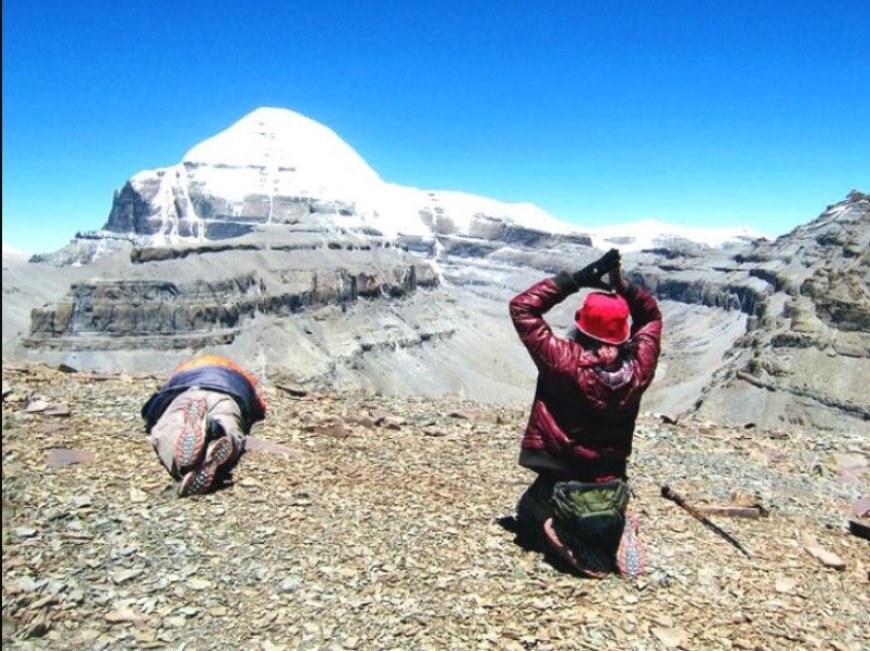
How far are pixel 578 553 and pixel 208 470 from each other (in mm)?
3694

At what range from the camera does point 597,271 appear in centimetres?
551

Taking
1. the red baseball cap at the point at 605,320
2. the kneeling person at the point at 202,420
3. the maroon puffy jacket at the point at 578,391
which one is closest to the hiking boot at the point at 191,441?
the kneeling person at the point at 202,420

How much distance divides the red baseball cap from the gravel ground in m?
2.01

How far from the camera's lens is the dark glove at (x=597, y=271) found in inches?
216

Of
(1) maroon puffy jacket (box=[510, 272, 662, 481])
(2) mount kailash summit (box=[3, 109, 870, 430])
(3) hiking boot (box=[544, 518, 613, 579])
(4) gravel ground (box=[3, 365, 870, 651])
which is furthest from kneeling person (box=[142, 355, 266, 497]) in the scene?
(2) mount kailash summit (box=[3, 109, 870, 430])

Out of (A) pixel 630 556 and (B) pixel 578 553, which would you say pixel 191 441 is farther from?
(A) pixel 630 556

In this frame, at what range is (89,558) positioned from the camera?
528 centimetres

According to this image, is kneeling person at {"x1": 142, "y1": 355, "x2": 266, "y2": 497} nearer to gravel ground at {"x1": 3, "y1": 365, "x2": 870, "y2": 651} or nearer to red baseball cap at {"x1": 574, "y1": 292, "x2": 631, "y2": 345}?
gravel ground at {"x1": 3, "y1": 365, "x2": 870, "y2": 651}

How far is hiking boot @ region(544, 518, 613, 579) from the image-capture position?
5652mm

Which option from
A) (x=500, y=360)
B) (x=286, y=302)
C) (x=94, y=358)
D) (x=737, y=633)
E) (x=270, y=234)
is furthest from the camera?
(x=270, y=234)

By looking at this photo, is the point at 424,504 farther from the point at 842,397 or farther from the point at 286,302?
the point at 286,302

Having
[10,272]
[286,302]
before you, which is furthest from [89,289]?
[10,272]

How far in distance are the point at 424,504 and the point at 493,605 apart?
1.99m

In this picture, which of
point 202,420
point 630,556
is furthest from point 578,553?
point 202,420
